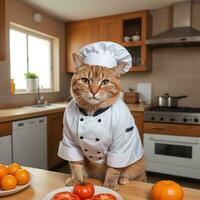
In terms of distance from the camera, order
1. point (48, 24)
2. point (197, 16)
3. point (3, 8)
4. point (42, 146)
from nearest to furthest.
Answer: point (3, 8), point (42, 146), point (197, 16), point (48, 24)

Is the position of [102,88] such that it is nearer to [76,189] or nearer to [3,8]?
[76,189]

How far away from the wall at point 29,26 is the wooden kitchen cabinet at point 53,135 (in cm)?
54

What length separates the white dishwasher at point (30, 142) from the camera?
6.63ft

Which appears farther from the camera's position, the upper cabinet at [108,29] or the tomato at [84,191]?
the upper cabinet at [108,29]

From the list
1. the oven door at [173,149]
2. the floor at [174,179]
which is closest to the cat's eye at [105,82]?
the oven door at [173,149]

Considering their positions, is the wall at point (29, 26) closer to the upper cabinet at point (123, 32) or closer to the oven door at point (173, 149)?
the upper cabinet at point (123, 32)

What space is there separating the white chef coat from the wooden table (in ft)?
0.31

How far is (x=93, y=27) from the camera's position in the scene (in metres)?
3.26

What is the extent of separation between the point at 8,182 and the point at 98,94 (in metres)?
0.44

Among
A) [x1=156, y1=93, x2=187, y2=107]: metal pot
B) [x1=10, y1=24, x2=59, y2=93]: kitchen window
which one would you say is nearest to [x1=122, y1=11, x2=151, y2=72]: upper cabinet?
[x1=156, y1=93, x2=187, y2=107]: metal pot

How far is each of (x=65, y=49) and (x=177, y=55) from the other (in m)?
1.78

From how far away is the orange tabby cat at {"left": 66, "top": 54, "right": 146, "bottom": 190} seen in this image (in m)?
0.84

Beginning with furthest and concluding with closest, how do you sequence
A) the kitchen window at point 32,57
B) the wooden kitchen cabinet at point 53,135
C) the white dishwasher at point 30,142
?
the kitchen window at point 32,57, the wooden kitchen cabinet at point 53,135, the white dishwasher at point 30,142

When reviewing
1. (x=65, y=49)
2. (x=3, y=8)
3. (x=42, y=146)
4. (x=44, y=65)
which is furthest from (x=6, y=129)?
(x=65, y=49)
